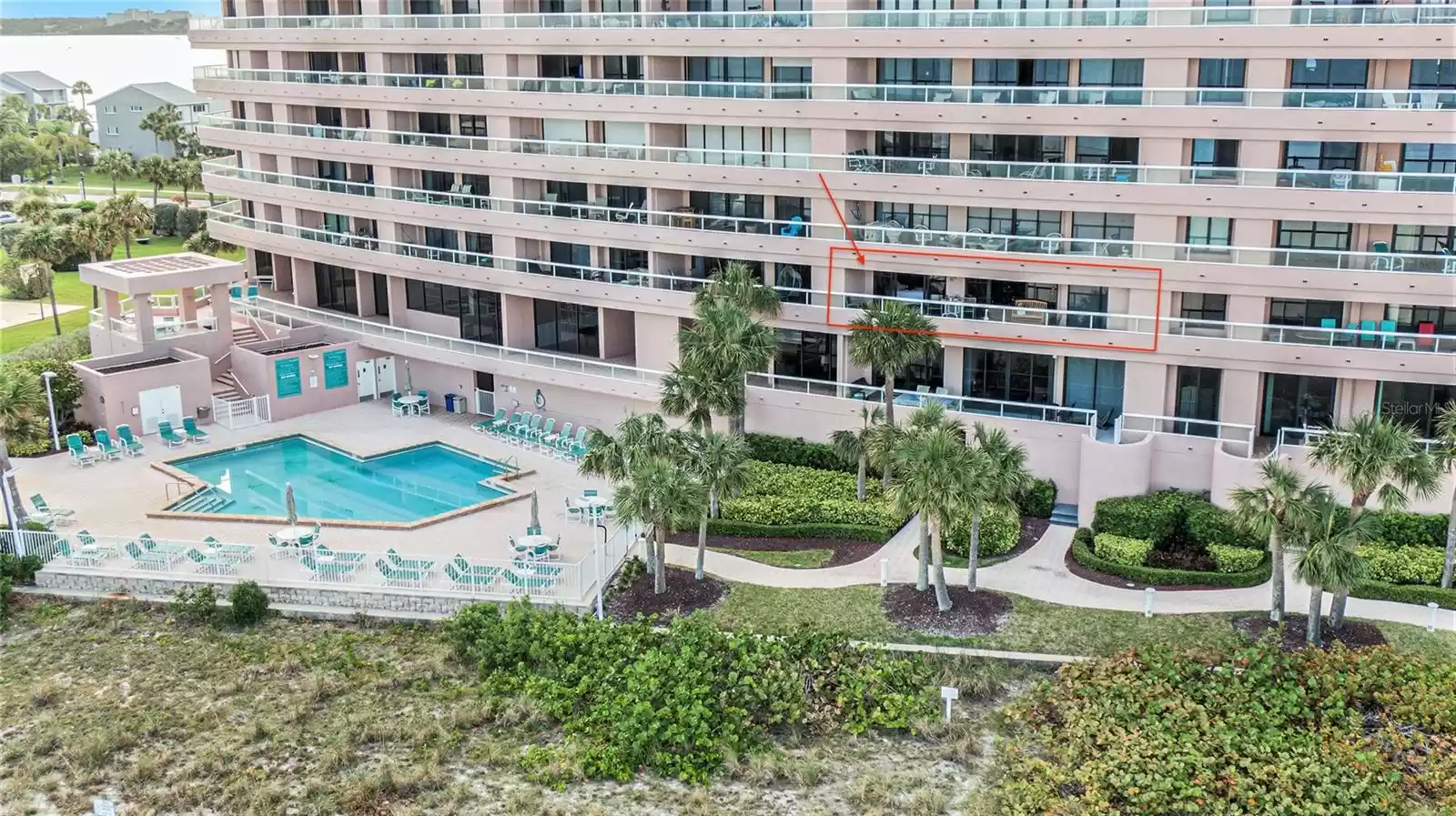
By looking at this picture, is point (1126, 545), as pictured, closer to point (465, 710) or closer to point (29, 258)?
point (465, 710)

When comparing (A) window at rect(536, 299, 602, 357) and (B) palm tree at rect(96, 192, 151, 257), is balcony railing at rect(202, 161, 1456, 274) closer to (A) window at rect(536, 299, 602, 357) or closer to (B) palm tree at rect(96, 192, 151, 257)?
(A) window at rect(536, 299, 602, 357)

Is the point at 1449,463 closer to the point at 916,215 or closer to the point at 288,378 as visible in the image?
the point at 916,215

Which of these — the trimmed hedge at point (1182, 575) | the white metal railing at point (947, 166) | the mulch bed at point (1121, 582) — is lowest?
the mulch bed at point (1121, 582)

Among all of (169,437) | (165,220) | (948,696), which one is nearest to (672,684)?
(948,696)

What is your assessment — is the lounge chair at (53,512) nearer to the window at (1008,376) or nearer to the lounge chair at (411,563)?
the lounge chair at (411,563)

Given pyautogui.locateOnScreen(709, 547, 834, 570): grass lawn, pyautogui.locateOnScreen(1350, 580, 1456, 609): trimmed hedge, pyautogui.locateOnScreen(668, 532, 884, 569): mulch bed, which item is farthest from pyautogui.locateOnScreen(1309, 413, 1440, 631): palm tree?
pyautogui.locateOnScreen(709, 547, 834, 570): grass lawn

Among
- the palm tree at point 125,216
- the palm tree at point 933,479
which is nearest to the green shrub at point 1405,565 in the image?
the palm tree at point 933,479

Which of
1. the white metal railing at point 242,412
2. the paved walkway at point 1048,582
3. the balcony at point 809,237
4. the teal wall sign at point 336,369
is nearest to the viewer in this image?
the paved walkway at point 1048,582
